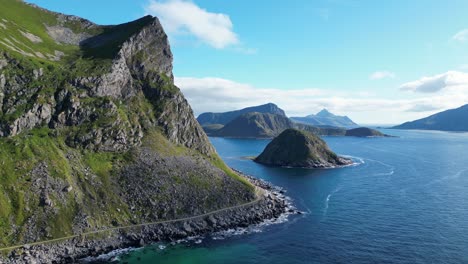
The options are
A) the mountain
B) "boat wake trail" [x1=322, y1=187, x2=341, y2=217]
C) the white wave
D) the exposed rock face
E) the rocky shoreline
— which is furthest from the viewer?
"boat wake trail" [x1=322, y1=187, x2=341, y2=217]

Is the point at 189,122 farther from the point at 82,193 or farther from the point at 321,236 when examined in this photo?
the point at 321,236

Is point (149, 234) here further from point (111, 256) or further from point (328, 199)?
point (328, 199)

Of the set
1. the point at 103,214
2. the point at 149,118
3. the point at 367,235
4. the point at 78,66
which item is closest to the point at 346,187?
the point at 367,235

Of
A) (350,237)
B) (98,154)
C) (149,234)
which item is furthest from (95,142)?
(350,237)

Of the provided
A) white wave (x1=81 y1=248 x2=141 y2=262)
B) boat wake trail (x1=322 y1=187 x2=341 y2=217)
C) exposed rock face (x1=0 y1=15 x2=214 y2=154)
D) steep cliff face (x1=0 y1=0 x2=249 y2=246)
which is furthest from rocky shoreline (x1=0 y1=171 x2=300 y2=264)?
exposed rock face (x1=0 y1=15 x2=214 y2=154)

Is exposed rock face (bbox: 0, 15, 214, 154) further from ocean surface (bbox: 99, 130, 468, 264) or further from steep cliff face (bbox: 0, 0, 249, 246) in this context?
ocean surface (bbox: 99, 130, 468, 264)

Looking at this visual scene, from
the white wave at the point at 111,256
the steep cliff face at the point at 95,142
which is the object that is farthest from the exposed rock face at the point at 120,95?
the white wave at the point at 111,256
